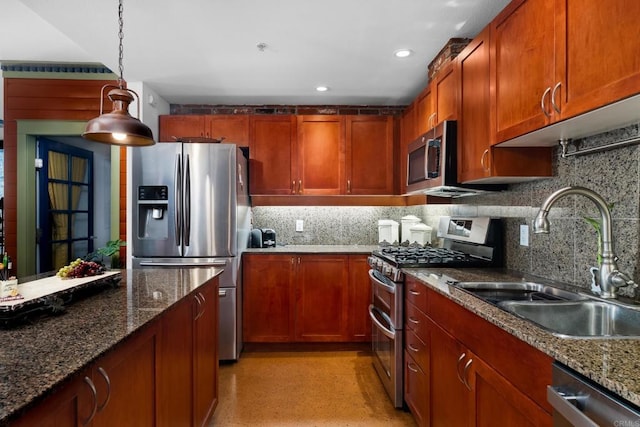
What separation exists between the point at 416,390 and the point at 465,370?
0.73m

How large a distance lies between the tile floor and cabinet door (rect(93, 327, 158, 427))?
114 centimetres

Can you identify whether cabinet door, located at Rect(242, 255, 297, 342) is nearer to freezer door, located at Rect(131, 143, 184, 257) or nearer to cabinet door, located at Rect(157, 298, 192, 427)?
freezer door, located at Rect(131, 143, 184, 257)

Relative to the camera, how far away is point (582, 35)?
123 cm

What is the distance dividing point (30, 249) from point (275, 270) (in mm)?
2566

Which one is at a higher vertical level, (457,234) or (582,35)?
(582,35)

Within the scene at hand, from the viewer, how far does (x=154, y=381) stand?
1.30 m

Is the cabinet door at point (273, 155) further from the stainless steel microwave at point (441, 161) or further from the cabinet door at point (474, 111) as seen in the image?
the cabinet door at point (474, 111)

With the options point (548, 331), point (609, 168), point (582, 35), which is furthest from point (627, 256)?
point (582, 35)

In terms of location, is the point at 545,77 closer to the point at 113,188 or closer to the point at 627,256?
the point at 627,256

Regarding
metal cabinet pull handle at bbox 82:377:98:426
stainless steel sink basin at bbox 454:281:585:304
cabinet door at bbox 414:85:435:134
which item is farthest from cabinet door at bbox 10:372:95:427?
cabinet door at bbox 414:85:435:134

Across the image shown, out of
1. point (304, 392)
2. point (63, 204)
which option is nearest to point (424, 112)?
point (304, 392)

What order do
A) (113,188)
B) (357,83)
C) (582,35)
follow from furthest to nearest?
(113,188) → (357,83) → (582,35)

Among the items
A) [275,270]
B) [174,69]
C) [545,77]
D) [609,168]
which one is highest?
[174,69]

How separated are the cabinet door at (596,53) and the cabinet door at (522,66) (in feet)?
0.25
